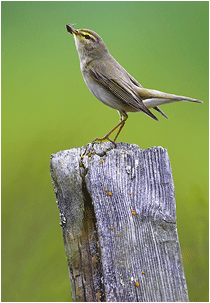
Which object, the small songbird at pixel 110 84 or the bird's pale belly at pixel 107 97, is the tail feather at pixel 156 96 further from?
the bird's pale belly at pixel 107 97

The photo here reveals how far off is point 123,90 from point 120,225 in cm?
165

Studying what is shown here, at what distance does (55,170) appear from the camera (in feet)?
6.33

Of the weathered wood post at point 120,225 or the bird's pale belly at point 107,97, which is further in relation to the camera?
the bird's pale belly at point 107,97

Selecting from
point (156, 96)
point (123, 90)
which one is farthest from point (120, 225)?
point (156, 96)

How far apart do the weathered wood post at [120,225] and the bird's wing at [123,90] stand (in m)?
1.16

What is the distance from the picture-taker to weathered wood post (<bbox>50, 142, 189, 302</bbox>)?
1.73 metres

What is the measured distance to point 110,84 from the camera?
3072mm

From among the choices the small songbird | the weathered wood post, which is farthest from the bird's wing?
the weathered wood post

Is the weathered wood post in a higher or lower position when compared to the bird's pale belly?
lower

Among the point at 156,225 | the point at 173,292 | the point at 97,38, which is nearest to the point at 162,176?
the point at 156,225

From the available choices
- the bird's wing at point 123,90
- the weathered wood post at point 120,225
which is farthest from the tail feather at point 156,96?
the weathered wood post at point 120,225

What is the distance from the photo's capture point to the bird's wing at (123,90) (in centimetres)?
300

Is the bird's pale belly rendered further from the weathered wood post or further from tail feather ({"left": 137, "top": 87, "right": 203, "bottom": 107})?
the weathered wood post

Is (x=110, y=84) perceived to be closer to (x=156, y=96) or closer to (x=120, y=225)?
(x=156, y=96)
